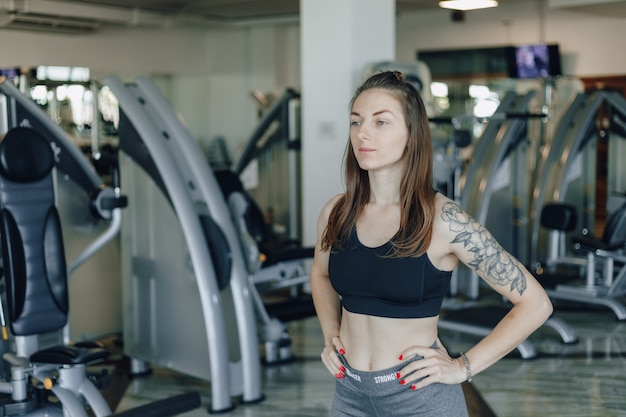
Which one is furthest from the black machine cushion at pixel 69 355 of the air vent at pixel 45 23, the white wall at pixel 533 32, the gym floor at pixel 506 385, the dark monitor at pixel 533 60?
the white wall at pixel 533 32

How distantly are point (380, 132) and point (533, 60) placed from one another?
918 centimetres

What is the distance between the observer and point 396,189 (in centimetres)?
190

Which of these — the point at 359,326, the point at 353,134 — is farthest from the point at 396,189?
the point at 359,326

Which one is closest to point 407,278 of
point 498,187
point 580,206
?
point 498,187

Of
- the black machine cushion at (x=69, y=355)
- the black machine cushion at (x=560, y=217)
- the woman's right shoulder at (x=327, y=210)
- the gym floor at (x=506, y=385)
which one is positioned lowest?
the gym floor at (x=506, y=385)

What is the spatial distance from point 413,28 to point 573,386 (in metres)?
7.95

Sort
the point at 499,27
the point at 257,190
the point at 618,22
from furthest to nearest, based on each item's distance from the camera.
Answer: the point at 499,27 < the point at 618,22 < the point at 257,190

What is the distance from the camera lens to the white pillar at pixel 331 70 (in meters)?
5.56

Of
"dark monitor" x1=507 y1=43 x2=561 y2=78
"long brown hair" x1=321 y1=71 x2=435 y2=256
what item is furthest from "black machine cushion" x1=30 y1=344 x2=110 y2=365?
"dark monitor" x1=507 y1=43 x2=561 y2=78

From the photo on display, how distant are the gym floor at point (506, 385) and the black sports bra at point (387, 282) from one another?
2047mm

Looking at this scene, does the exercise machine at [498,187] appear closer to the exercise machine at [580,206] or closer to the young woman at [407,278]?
the exercise machine at [580,206]

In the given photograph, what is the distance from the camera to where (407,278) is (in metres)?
1.78

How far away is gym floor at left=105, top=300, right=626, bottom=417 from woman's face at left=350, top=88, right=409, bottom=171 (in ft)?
7.23

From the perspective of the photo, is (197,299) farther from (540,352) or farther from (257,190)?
(257,190)
